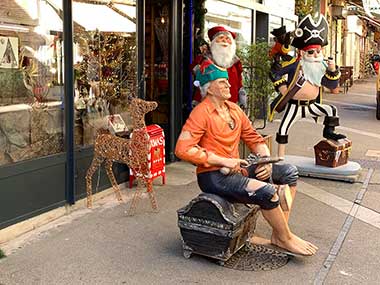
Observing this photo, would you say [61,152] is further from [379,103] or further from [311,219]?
[379,103]

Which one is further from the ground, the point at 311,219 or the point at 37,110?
the point at 37,110

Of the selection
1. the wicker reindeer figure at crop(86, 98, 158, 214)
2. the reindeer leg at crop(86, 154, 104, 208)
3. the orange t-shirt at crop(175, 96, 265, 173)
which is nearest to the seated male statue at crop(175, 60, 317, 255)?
the orange t-shirt at crop(175, 96, 265, 173)

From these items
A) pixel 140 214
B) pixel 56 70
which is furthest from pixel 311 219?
pixel 56 70

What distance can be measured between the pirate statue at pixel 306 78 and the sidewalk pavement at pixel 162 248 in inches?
50.5

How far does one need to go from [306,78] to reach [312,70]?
4.7 inches

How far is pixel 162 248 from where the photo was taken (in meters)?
4.47

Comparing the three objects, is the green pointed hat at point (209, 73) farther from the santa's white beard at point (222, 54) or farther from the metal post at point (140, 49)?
the metal post at point (140, 49)

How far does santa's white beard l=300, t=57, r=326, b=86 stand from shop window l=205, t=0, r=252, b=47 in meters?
2.44

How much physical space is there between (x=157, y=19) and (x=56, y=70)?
104 inches

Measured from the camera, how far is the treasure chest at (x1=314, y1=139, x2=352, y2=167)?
7.03 meters

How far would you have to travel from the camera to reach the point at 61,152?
5.30m

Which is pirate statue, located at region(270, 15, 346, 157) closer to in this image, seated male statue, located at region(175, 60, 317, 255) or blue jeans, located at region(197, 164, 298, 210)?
seated male statue, located at region(175, 60, 317, 255)

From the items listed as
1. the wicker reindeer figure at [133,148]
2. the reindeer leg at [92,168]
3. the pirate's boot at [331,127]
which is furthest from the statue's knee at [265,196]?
the pirate's boot at [331,127]

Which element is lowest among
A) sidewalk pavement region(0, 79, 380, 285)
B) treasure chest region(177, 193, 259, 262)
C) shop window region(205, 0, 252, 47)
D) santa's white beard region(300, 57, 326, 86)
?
sidewalk pavement region(0, 79, 380, 285)
